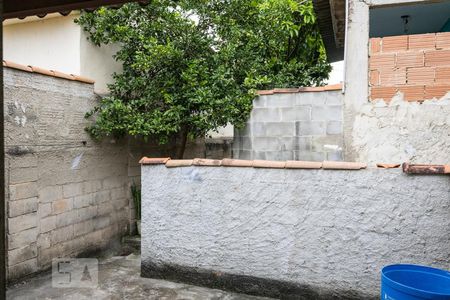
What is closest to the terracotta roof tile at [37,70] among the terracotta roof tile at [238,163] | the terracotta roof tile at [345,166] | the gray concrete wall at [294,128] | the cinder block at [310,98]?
the gray concrete wall at [294,128]

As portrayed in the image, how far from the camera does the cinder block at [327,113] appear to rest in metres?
5.30

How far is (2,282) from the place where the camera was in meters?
1.15

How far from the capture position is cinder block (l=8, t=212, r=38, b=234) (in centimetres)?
453

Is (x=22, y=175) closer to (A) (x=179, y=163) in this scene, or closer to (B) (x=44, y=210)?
(B) (x=44, y=210)

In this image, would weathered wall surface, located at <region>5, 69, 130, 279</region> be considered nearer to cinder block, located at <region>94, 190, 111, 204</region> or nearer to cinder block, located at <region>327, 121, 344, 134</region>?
cinder block, located at <region>94, 190, 111, 204</region>

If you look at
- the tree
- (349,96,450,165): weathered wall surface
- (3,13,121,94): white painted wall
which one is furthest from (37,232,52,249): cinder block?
(349,96,450,165): weathered wall surface

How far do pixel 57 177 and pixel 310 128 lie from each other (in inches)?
152

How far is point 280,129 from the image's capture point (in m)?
5.75

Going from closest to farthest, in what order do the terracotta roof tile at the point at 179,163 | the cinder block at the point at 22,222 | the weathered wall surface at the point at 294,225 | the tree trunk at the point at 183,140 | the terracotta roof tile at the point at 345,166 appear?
the weathered wall surface at the point at 294,225 → the terracotta roof tile at the point at 345,166 → the cinder block at the point at 22,222 → the terracotta roof tile at the point at 179,163 → the tree trunk at the point at 183,140

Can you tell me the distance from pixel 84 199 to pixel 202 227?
2.31 m

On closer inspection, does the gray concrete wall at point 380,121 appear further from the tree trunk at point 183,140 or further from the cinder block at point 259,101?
the tree trunk at point 183,140

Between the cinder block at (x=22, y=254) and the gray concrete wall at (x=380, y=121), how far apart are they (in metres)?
4.39

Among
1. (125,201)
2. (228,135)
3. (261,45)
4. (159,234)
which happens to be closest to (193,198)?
(159,234)

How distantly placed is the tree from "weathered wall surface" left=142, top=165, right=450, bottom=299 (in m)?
1.49
